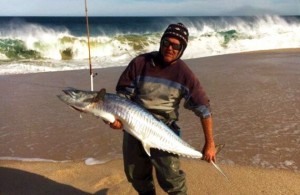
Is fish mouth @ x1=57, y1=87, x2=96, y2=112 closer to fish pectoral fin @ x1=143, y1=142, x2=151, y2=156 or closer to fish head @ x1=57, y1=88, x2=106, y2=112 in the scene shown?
fish head @ x1=57, y1=88, x2=106, y2=112

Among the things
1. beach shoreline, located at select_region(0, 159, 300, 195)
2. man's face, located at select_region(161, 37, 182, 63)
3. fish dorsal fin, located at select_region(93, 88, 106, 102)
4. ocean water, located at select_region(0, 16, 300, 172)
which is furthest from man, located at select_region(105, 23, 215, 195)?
ocean water, located at select_region(0, 16, 300, 172)

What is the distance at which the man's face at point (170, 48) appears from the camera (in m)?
3.42

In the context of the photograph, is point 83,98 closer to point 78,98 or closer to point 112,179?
point 78,98

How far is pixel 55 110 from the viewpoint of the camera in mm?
8328

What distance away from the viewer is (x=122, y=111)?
339 cm

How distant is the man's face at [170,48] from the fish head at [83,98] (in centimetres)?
61

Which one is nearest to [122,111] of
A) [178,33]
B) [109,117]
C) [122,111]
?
[122,111]

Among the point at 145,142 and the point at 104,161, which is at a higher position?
the point at 145,142

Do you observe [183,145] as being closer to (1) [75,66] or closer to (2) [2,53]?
(1) [75,66]

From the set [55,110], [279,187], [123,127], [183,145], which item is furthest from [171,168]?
[55,110]

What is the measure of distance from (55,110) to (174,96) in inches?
205

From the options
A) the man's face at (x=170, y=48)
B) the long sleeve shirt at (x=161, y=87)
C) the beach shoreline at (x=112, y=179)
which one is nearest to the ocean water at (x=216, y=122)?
the beach shoreline at (x=112, y=179)

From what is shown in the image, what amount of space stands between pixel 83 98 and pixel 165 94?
2.35 ft

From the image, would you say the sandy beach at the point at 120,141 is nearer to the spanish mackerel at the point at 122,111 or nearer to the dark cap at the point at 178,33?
the spanish mackerel at the point at 122,111
